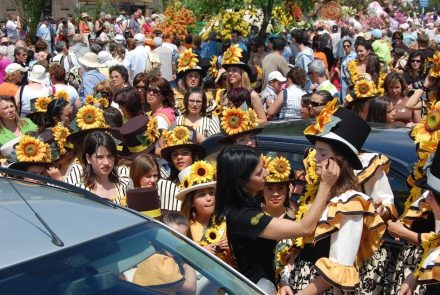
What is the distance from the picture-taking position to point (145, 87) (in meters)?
9.99

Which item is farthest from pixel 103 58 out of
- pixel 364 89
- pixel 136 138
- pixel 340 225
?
pixel 340 225

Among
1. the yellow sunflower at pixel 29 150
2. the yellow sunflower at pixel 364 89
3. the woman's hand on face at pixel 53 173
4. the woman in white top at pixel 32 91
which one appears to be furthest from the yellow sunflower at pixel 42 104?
the yellow sunflower at pixel 364 89

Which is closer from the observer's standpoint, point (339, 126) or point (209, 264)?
point (209, 264)

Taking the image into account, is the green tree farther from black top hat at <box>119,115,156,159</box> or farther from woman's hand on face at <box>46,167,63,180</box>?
woman's hand on face at <box>46,167,63,180</box>

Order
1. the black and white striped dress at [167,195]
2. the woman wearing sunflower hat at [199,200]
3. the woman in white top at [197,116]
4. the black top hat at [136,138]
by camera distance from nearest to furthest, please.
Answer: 1. the woman wearing sunflower hat at [199,200]
2. the black and white striped dress at [167,195]
3. the black top hat at [136,138]
4. the woman in white top at [197,116]

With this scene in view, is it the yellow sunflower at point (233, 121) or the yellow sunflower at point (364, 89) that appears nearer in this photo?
the yellow sunflower at point (233, 121)

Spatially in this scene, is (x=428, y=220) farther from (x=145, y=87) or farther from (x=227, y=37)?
(x=227, y=37)

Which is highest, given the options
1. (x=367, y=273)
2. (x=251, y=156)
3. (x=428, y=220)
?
(x=251, y=156)

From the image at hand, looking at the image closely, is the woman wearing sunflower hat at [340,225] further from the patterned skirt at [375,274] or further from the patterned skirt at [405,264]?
the patterned skirt at [405,264]

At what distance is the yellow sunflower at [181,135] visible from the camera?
696 centimetres

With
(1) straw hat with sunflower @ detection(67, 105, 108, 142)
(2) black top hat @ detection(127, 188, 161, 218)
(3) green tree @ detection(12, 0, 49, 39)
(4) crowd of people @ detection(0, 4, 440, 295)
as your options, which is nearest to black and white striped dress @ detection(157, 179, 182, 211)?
(4) crowd of people @ detection(0, 4, 440, 295)

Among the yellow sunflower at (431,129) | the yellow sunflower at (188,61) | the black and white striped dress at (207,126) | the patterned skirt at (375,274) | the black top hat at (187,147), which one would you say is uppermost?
the yellow sunflower at (431,129)

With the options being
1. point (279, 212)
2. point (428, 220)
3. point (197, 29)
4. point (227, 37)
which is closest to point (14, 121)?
point (279, 212)

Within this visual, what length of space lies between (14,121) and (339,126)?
188 inches
